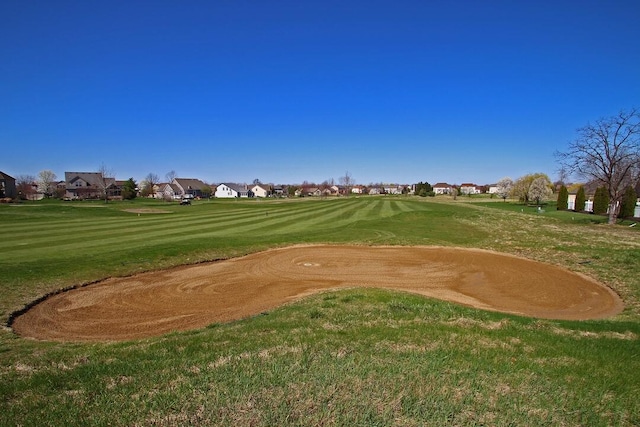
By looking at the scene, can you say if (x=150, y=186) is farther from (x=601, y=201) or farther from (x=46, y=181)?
(x=601, y=201)

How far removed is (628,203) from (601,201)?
7.52m

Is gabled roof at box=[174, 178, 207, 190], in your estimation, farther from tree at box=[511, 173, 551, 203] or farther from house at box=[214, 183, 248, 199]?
tree at box=[511, 173, 551, 203]

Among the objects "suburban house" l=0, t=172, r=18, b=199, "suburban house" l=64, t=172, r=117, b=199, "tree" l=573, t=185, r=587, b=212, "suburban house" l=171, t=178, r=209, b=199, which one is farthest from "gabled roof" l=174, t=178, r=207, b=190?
"tree" l=573, t=185, r=587, b=212

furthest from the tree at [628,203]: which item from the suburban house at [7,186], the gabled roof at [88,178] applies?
the gabled roof at [88,178]

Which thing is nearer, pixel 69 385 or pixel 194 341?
pixel 69 385

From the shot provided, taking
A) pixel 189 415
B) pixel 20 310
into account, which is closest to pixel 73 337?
pixel 20 310

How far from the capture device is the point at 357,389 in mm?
5031

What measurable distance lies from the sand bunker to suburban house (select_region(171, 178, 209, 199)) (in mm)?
124583

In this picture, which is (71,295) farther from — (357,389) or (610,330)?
(610,330)

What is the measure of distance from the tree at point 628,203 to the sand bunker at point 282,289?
126 ft

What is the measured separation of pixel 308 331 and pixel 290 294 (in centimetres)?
631

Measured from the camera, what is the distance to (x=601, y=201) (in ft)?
175

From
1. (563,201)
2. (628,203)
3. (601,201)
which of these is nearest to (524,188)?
(563,201)

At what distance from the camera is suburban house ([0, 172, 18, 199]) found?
93.2 meters
